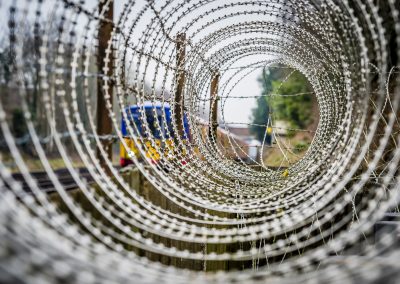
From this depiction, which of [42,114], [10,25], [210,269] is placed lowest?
[210,269]

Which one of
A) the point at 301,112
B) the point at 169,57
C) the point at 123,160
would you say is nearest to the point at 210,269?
the point at 169,57

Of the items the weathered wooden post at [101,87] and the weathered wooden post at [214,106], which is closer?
the weathered wooden post at [101,87]

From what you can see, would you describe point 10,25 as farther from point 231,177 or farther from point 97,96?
point 231,177

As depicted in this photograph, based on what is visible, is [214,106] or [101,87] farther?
[214,106]

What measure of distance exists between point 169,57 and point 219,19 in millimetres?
697

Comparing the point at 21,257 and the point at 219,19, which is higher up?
the point at 219,19

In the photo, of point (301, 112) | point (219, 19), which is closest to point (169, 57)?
point (219, 19)

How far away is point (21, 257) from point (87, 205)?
Result: 1.52 metres

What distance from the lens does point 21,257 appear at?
51.8 inches

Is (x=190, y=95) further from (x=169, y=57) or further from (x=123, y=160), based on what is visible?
(x=123, y=160)

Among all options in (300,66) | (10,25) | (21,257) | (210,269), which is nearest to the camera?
(21,257)

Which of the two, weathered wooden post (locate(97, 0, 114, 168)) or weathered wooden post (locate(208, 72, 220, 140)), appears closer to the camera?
weathered wooden post (locate(97, 0, 114, 168))

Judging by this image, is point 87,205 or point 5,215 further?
point 87,205

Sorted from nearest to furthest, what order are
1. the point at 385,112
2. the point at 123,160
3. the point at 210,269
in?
the point at 385,112, the point at 210,269, the point at 123,160
